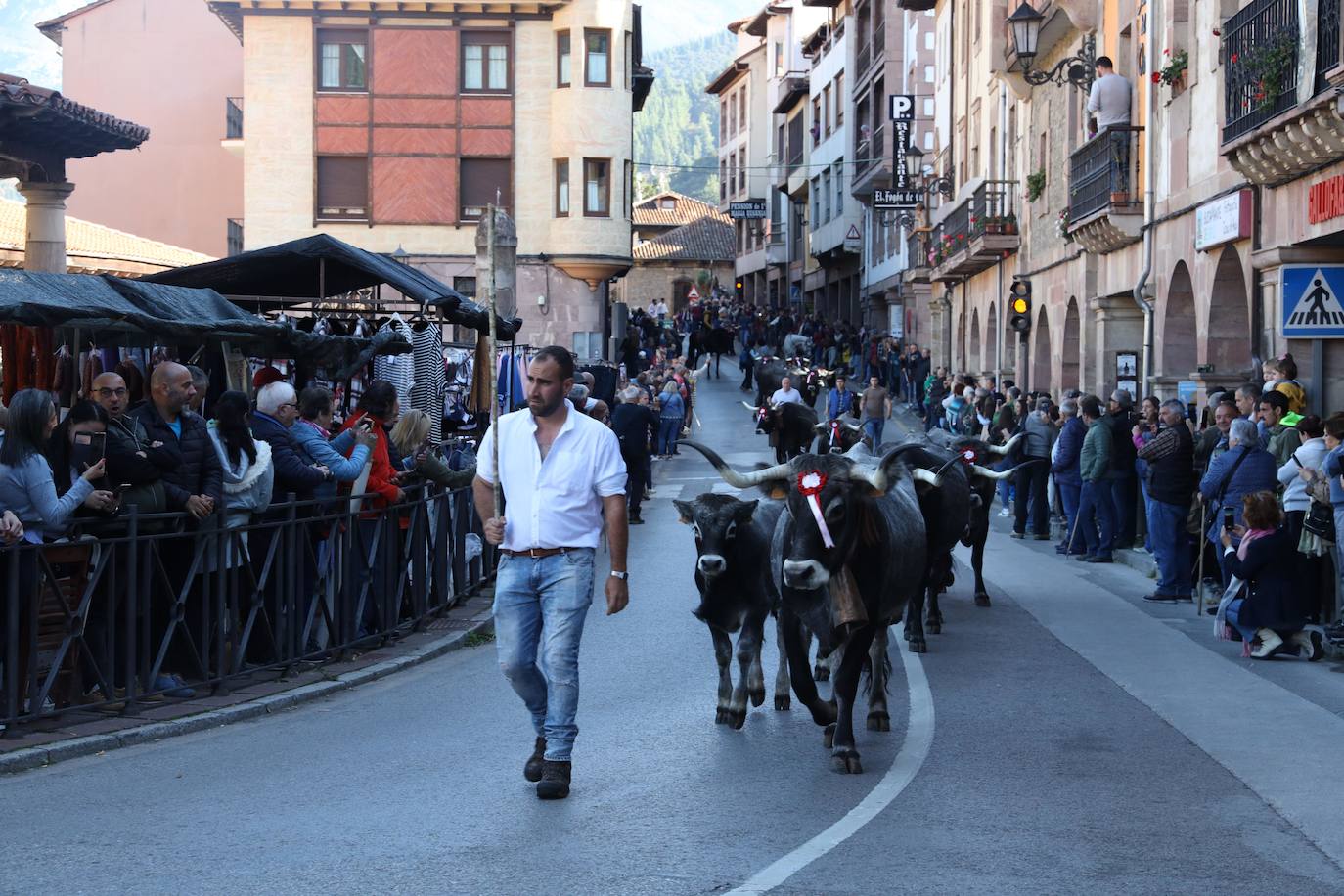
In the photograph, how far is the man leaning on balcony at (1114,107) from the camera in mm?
24234

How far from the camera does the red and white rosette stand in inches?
321

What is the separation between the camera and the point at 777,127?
283 ft

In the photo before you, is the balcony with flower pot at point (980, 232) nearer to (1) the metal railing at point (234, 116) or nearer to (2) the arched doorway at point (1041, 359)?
(2) the arched doorway at point (1041, 359)

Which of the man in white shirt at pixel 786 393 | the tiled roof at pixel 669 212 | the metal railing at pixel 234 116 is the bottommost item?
the man in white shirt at pixel 786 393

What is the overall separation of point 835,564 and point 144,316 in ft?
17.5

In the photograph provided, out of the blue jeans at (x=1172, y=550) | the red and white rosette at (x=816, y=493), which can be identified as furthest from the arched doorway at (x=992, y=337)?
the red and white rosette at (x=816, y=493)

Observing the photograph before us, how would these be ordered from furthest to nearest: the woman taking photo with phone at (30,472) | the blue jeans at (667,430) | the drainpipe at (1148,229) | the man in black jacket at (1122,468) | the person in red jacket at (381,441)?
the blue jeans at (667,430) < the drainpipe at (1148,229) < the man in black jacket at (1122,468) < the person in red jacket at (381,441) < the woman taking photo with phone at (30,472)

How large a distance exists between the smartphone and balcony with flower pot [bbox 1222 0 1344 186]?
10.5 m

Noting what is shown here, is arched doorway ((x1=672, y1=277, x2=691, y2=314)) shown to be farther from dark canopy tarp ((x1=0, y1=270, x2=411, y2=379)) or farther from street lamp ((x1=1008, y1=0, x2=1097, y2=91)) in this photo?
dark canopy tarp ((x1=0, y1=270, x2=411, y2=379))

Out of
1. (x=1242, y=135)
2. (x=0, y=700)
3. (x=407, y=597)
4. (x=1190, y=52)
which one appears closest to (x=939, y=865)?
(x=0, y=700)

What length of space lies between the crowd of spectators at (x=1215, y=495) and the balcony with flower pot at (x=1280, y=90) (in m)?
2.07

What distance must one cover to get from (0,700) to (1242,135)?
44.0 feet

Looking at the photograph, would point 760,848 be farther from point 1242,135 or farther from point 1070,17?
point 1070,17

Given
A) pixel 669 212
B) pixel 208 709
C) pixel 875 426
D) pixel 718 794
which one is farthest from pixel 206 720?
pixel 669 212
